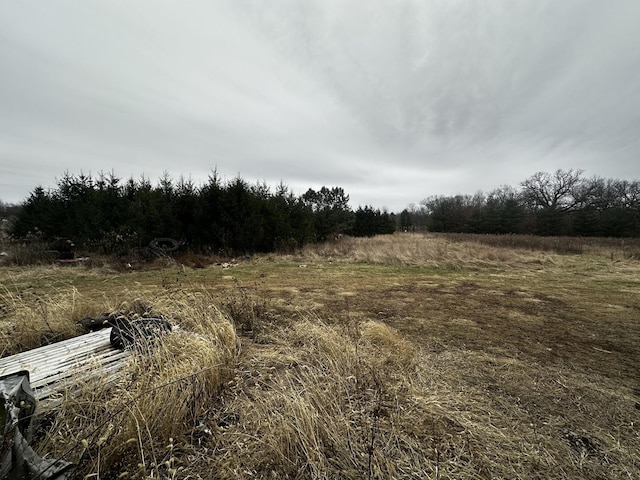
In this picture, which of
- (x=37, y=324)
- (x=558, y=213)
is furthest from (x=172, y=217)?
(x=558, y=213)

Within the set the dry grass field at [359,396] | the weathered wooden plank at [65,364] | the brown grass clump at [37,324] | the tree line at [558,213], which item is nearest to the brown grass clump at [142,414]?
the dry grass field at [359,396]

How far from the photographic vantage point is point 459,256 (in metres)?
11.1

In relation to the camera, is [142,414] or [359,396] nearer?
[142,414]

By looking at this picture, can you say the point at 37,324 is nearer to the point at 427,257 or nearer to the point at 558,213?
the point at 427,257

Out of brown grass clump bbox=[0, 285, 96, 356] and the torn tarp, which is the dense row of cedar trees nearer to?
brown grass clump bbox=[0, 285, 96, 356]

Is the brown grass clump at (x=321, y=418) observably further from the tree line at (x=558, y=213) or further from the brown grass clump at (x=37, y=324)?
the tree line at (x=558, y=213)

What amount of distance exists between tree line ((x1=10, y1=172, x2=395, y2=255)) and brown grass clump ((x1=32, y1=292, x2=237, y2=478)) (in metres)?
9.58

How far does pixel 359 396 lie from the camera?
1.90 meters

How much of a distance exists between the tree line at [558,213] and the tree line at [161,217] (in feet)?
93.1

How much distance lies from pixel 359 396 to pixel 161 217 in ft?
37.8

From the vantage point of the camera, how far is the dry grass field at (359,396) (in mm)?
1400

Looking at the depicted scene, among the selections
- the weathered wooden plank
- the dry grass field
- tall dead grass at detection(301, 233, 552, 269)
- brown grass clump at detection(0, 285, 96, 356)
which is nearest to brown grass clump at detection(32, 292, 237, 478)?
the dry grass field

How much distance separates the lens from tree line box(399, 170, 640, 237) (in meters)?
23.6

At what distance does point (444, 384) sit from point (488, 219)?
118 feet
